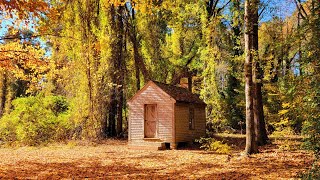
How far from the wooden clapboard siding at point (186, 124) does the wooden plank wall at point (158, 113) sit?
0.46 m

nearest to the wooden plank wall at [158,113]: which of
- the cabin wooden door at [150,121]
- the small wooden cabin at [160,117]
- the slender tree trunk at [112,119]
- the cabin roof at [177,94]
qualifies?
the small wooden cabin at [160,117]

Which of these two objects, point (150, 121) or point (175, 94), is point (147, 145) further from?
point (175, 94)

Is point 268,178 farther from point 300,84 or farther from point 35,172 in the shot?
point 35,172

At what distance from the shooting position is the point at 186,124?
15914 millimetres

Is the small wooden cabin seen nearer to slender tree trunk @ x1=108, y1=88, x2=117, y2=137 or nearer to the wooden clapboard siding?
the wooden clapboard siding

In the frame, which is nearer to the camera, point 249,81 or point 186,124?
point 249,81

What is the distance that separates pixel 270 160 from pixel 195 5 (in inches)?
536

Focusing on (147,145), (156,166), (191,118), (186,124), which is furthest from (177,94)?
(156,166)

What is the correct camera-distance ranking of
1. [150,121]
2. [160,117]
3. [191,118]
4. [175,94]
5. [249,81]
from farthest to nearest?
[191,118] < [150,121] < [175,94] < [160,117] < [249,81]

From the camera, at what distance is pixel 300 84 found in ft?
22.1

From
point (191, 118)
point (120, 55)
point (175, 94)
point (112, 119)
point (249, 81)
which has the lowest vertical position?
point (112, 119)

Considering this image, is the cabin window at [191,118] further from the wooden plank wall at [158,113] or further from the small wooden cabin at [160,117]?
the wooden plank wall at [158,113]

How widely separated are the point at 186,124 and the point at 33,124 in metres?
8.25

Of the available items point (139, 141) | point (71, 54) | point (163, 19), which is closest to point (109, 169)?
point (139, 141)
